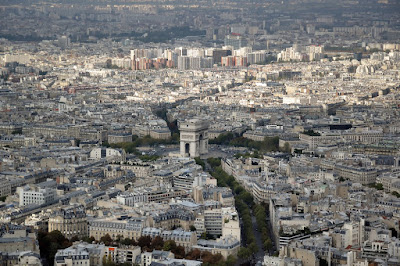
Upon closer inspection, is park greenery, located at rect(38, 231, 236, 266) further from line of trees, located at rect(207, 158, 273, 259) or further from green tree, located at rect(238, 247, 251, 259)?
line of trees, located at rect(207, 158, 273, 259)

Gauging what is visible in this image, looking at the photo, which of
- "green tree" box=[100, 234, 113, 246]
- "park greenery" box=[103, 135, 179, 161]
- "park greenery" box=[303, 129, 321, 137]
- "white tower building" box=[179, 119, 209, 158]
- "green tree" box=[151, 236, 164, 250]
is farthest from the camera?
"park greenery" box=[303, 129, 321, 137]

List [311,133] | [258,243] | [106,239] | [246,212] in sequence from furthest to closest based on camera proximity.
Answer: [311,133] → [246,212] → [258,243] → [106,239]

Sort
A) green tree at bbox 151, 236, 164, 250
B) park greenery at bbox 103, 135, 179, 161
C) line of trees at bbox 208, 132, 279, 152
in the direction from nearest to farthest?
green tree at bbox 151, 236, 164, 250, park greenery at bbox 103, 135, 179, 161, line of trees at bbox 208, 132, 279, 152

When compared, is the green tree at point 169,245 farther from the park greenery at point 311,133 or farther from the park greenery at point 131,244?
the park greenery at point 311,133

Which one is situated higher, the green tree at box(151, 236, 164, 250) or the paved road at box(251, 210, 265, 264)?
the green tree at box(151, 236, 164, 250)

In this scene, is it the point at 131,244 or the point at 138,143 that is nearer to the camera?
the point at 131,244

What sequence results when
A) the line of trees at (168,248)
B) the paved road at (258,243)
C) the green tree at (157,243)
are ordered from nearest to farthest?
the line of trees at (168,248)
the green tree at (157,243)
the paved road at (258,243)

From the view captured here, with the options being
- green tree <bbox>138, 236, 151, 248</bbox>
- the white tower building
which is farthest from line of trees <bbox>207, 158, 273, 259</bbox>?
the white tower building

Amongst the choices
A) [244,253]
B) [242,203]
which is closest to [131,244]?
[244,253]

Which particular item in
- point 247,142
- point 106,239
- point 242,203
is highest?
point 106,239

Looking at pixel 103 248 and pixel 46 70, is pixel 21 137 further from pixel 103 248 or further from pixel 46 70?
pixel 46 70

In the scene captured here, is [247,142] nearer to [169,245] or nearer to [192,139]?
[192,139]

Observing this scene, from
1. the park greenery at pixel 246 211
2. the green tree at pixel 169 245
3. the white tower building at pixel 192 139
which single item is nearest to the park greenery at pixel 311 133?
the white tower building at pixel 192 139
